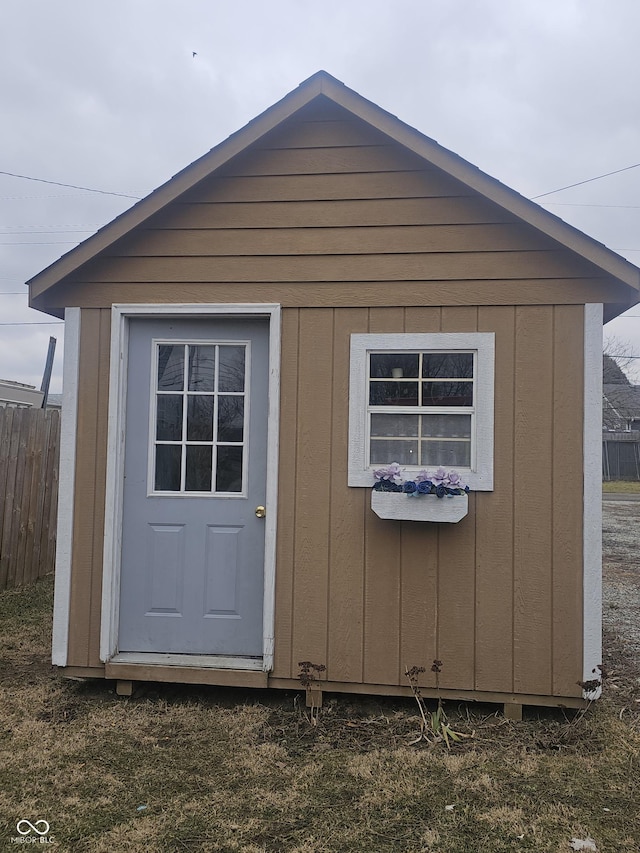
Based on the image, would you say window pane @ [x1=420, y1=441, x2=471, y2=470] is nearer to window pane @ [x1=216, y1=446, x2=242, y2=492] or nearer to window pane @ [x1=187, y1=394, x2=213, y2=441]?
window pane @ [x1=216, y1=446, x2=242, y2=492]

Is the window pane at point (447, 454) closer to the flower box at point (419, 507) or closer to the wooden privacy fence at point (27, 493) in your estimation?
the flower box at point (419, 507)

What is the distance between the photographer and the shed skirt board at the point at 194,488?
13.6 ft

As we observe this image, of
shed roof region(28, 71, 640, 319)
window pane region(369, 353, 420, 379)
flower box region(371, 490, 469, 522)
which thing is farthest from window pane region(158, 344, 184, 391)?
flower box region(371, 490, 469, 522)

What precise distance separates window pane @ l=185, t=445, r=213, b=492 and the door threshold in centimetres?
104

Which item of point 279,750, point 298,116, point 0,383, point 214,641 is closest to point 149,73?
point 0,383

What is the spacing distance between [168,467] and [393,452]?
1.45m

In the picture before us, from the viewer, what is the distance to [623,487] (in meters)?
22.7

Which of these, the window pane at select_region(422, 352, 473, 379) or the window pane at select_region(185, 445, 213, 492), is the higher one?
the window pane at select_region(422, 352, 473, 379)

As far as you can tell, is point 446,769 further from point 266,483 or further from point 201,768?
point 266,483

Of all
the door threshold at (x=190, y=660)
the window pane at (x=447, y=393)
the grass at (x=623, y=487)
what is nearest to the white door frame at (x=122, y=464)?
the door threshold at (x=190, y=660)

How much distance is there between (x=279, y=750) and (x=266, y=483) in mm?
1498

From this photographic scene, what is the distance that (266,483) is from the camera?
411 cm

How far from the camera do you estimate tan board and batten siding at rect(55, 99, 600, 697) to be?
3.85m

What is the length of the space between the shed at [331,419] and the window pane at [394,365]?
0.04ft
